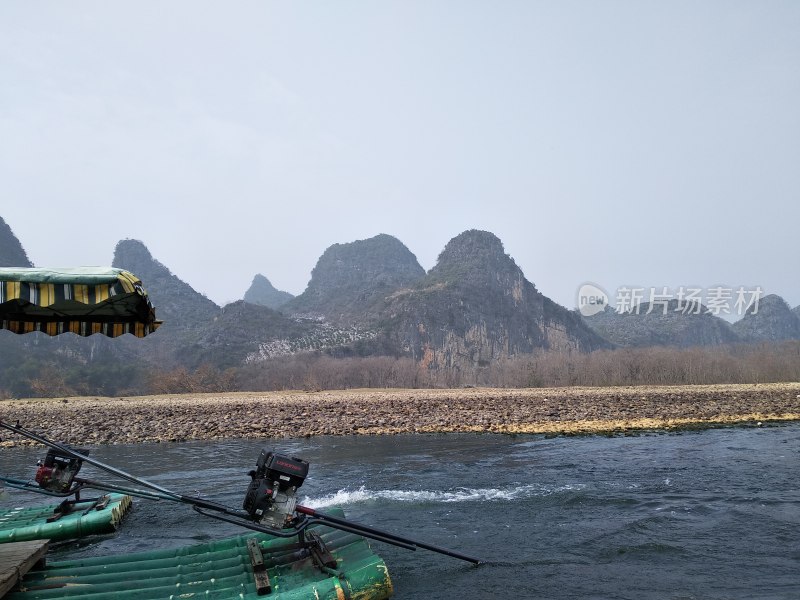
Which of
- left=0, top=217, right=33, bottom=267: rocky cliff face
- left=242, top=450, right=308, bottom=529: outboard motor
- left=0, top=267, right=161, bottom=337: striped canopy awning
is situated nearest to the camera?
left=0, top=267, right=161, bottom=337: striped canopy awning

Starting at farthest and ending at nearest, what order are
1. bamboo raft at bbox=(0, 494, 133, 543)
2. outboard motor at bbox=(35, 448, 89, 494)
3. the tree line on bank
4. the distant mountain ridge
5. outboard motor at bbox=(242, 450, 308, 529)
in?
the distant mountain ridge
the tree line on bank
bamboo raft at bbox=(0, 494, 133, 543)
outboard motor at bbox=(35, 448, 89, 494)
outboard motor at bbox=(242, 450, 308, 529)

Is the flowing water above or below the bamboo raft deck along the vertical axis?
below

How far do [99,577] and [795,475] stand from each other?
16250 mm

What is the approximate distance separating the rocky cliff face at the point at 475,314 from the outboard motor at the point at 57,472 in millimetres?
126560

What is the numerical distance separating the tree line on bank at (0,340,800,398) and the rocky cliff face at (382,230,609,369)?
43.8 meters

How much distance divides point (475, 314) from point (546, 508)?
5669 inches

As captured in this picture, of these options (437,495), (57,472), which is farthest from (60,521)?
(437,495)

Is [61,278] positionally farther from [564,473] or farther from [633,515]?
[564,473]

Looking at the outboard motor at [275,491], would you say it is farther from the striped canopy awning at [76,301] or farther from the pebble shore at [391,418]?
the pebble shore at [391,418]

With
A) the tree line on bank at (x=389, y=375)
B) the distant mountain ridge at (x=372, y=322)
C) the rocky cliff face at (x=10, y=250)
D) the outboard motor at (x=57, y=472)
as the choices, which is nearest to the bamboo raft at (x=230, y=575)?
the outboard motor at (x=57, y=472)

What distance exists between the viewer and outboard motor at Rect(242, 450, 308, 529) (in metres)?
6.55

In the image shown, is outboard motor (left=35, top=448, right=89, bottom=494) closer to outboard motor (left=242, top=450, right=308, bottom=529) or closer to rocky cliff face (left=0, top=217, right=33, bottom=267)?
outboard motor (left=242, top=450, right=308, bottom=529)

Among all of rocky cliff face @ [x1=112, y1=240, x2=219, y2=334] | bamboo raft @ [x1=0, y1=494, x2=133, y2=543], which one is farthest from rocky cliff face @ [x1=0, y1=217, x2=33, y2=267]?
bamboo raft @ [x1=0, y1=494, x2=133, y2=543]

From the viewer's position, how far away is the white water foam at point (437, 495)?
43.5ft
